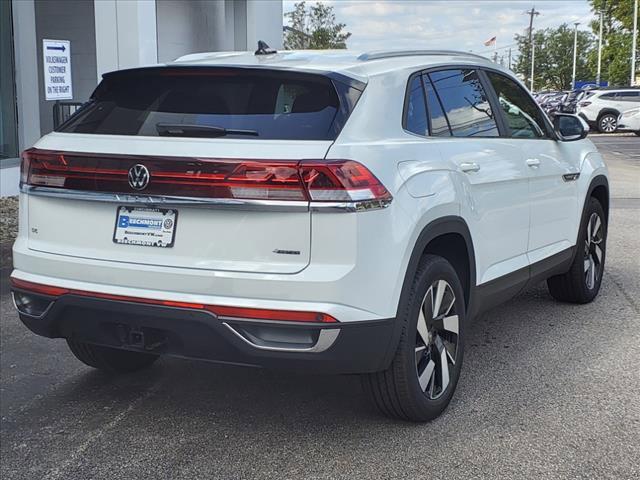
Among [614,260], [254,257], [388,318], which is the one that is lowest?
[614,260]

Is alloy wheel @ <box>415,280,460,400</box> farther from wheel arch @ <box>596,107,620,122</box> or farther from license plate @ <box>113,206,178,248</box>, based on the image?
wheel arch @ <box>596,107,620,122</box>

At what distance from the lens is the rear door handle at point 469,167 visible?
4383 mm

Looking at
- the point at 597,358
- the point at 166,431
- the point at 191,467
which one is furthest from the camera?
the point at 597,358

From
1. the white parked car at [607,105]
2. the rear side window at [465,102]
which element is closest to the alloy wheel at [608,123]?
the white parked car at [607,105]

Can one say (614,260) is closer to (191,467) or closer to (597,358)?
(597,358)

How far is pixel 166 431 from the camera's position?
4156 millimetres

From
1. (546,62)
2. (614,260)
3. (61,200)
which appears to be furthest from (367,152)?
(546,62)

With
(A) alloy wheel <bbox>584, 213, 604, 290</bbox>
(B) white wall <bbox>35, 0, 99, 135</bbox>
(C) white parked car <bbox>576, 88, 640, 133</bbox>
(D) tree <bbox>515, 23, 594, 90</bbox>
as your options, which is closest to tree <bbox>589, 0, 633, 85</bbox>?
(C) white parked car <bbox>576, 88, 640, 133</bbox>

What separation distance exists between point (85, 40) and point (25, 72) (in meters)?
5.53

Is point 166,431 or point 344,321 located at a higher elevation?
point 344,321

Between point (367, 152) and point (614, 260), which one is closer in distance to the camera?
point (367, 152)

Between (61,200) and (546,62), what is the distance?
10568 centimetres

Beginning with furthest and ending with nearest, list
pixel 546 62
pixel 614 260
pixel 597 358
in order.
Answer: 1. pixel 546 62
2. pixel 614 260
3. pixel 597 358

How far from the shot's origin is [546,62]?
103375 mm
